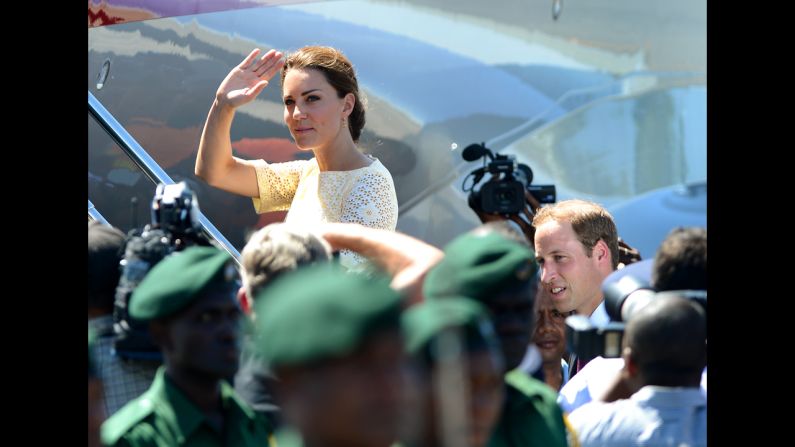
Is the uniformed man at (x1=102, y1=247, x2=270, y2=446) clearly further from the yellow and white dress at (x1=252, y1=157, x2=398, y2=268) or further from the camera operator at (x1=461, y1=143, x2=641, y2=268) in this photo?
the camera operator at (x1=461, y1=143, x2=641, y2=268)

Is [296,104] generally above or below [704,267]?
above

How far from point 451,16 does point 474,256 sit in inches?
105

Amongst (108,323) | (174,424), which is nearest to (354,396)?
(174,424)

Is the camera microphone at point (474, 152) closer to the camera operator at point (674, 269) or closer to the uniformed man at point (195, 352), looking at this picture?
the camera operator at point (674, 269)

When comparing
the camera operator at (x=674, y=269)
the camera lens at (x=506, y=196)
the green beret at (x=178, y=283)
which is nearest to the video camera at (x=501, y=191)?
the camera lens at (x=506, y=196)

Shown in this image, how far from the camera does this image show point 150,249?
2279mm

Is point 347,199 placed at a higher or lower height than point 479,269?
lower

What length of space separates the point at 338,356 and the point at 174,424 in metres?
0.66

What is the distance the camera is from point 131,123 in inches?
186

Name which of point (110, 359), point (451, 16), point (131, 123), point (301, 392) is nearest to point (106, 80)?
point (131, 123)

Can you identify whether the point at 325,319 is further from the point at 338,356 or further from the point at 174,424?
the point at 174,424

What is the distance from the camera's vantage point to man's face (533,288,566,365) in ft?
10.2

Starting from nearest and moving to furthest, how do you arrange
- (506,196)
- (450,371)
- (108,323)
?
(450,371) → (108,323) → (506,196)
